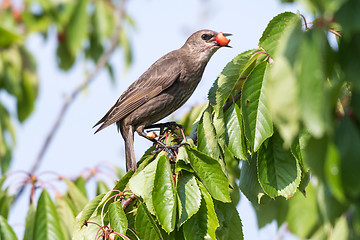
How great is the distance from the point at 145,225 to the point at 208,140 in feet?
2.14

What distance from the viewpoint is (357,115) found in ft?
3.96

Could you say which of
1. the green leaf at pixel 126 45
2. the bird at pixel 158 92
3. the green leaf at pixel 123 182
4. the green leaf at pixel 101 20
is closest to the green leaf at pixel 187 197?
the green leaf at pixel 123 182

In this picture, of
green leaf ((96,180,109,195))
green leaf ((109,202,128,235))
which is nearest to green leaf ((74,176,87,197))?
green leaf ((96,180,109,195))

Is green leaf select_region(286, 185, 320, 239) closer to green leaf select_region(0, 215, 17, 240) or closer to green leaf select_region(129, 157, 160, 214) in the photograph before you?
green leaf select_region(129, 157, 160, 214)

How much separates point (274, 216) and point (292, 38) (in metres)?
2.93

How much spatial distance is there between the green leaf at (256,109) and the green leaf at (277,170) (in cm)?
21

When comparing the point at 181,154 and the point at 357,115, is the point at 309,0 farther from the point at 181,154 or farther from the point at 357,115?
the point at 181,154

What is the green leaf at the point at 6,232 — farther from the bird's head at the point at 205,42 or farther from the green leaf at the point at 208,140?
the bird's head at the point at 205,42

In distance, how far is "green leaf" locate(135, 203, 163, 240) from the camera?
2.64 meters

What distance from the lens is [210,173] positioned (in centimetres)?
275

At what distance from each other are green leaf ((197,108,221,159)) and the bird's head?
210 centimetres

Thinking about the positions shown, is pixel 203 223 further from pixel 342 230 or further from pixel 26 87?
pixel 26 87

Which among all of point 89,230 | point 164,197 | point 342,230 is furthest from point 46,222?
point 342,230

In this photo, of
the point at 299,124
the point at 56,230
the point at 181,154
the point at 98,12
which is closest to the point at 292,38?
the point at 299,124
